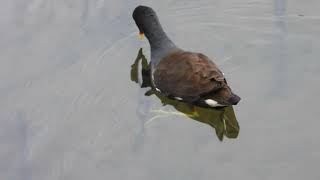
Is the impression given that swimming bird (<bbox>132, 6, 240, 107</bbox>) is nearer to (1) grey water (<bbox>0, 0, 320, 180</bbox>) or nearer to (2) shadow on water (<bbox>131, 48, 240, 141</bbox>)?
(2) shadow on water (<bbox>131, 48, 240, 141</bbox>)

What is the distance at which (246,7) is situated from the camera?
6582 mm

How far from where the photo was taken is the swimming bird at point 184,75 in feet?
17.4

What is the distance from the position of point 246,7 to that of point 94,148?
94.1 inches

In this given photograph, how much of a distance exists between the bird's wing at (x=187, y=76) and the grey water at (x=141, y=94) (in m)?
0.22

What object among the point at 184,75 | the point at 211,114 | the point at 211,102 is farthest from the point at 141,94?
the point at 211,102

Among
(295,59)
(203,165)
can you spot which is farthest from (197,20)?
(203,165)

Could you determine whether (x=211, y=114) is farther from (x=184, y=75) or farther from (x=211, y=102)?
(x=184, y=75)

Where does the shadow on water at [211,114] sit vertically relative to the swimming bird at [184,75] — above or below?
below

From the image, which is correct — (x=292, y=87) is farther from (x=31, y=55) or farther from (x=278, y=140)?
(x=31, y=55)

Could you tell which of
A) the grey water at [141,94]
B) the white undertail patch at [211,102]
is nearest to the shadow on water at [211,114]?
the grey water at [141,94]

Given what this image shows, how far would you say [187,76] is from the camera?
216 inches

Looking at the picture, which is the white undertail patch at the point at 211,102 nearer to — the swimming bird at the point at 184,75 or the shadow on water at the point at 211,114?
the swimming bird at the point at 184,75

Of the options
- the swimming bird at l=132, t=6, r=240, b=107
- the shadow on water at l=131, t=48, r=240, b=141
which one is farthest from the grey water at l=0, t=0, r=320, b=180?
the swimming bird at l=132, t=6, r=240, b=107

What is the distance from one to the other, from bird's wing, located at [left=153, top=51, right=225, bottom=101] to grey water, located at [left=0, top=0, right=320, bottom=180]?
22 centimetres
